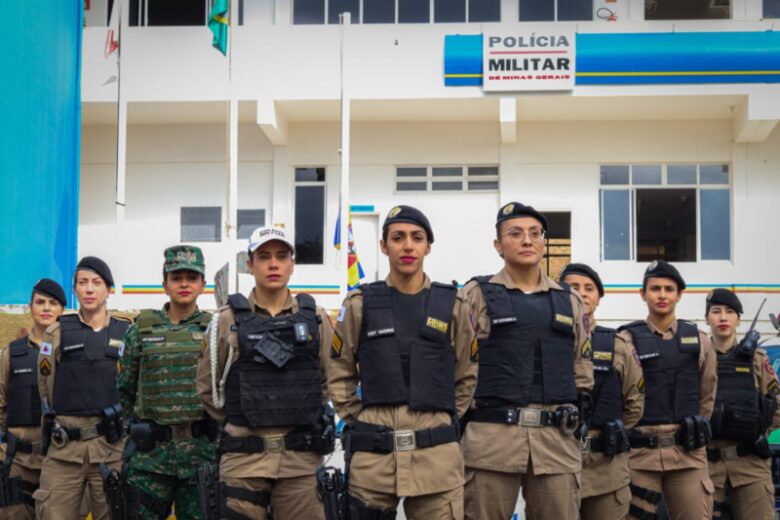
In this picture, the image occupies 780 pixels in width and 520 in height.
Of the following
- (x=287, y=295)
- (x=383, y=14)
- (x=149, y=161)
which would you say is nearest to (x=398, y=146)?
(x=383, y=14)

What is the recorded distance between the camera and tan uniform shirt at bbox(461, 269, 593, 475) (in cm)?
484

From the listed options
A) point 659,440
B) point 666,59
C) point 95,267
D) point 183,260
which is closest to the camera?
point 183,260

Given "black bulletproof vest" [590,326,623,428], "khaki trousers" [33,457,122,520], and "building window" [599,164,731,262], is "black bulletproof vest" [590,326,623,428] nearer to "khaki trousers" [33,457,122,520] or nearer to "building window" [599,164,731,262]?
"khaki trousers" [33,457,122,520]

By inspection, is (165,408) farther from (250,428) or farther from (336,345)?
(336,345)

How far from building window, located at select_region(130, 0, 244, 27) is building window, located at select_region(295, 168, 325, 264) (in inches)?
130

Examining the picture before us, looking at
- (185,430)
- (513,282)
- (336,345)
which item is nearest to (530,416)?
(513,282)

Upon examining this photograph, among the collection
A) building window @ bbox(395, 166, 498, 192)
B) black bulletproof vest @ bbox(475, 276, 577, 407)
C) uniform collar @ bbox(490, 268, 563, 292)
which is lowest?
black bulletproof vest @ bbox(475, 276, 577, 407)

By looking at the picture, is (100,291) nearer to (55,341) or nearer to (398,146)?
(55,341)

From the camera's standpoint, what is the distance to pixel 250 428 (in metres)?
5.04

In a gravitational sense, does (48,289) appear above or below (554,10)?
below

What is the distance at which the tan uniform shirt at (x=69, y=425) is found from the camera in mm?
6332

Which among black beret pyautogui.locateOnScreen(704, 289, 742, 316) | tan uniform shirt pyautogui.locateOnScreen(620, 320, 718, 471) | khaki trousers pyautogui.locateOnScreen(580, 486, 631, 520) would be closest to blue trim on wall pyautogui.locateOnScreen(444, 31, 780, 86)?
black beret pyautogui.locateOnScreen(704, 289, 742, 316)

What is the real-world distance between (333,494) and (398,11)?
47.0 feet

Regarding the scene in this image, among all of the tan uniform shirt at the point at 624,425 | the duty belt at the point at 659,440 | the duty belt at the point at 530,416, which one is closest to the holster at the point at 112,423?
the duty belt at the point at 530,416
